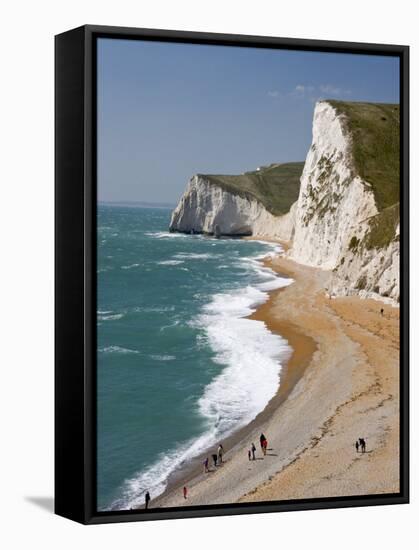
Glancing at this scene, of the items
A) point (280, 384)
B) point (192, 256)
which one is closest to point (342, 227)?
point (192, 256)

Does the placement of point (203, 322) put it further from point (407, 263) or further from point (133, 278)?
point (407, 263)

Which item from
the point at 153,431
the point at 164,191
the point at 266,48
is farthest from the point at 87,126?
the point at 153,431

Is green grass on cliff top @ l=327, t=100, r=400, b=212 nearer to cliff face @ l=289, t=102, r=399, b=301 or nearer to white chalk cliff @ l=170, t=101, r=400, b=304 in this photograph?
cliff face @ l=289, t=102, r=399, b=301

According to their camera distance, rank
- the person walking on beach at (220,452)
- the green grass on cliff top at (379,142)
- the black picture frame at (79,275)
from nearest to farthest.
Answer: the black picture frame at (79,275) < the person walking on beach at (220,452) < the green grass on cliff top at (379,142)

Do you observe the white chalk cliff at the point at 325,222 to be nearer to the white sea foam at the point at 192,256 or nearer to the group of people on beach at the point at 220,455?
the white sea foam at the point at 192,256

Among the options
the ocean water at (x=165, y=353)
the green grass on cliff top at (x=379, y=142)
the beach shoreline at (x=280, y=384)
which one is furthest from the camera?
the green grass on cliff top at (x=379, y=142)

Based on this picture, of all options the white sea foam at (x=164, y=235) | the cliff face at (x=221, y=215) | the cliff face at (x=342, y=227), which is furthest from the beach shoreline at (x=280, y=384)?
the white sea foam at (x=164, y=235)
